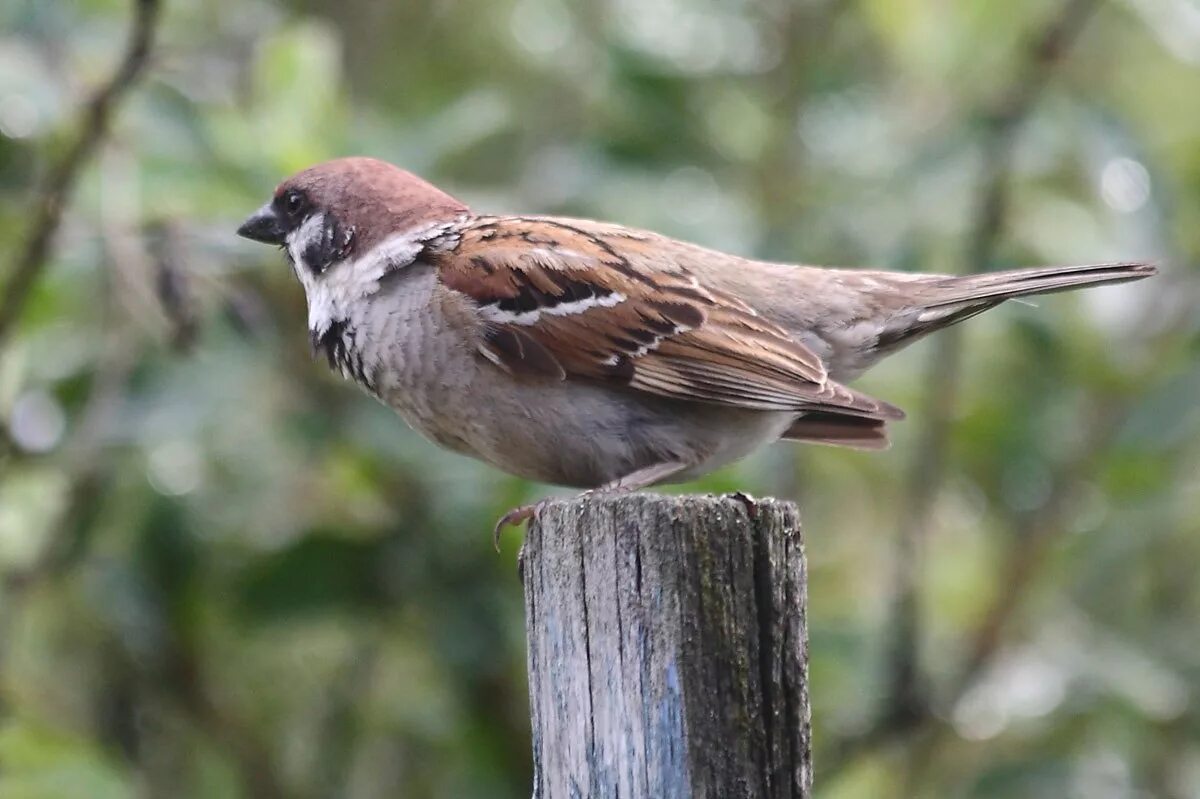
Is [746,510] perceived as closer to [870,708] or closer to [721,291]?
[721,291]

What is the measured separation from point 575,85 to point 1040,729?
8.73 ft


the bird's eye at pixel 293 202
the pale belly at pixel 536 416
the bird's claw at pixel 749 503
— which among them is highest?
the bird's eye at pixel 293 202

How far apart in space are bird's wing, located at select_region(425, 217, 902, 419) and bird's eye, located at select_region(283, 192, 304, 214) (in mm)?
497

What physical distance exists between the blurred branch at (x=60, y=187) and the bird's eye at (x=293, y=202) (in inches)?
17.4

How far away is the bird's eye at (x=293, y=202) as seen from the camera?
3711 mm

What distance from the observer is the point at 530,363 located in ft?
10.5

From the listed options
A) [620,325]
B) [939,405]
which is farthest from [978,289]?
[939,405]

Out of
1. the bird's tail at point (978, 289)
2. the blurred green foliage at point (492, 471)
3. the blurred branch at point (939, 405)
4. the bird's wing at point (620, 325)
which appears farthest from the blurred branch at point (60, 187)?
the blurred branch at point (939, 405)

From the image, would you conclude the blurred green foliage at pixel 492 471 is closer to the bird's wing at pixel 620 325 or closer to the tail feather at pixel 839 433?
the tail feather at pixel 839 433

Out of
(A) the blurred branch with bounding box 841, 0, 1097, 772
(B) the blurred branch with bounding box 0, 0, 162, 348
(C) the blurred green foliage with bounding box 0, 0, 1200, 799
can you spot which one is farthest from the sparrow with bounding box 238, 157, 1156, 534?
(A) the blurred branch with bounding box 841, 0, 1097, 772

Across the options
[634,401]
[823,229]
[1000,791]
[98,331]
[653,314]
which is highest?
[823,229]

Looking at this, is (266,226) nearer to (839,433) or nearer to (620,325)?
(620,325)

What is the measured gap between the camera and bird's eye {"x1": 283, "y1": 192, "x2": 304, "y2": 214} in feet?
12.2

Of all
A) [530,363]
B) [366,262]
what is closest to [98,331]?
[366,262]
